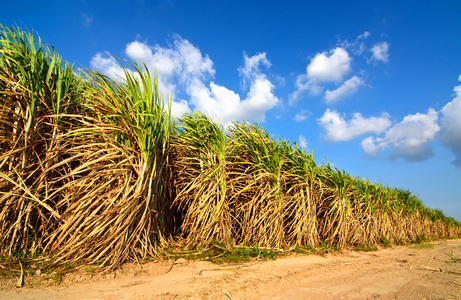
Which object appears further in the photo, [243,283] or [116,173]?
[116,173]

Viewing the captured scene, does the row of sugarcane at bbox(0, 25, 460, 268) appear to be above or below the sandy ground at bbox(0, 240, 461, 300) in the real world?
above

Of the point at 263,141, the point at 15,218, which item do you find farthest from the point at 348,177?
the point at 15,218

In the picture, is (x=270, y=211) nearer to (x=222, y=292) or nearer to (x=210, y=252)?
(x=210, y=252)

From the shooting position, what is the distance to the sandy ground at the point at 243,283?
7.18 ft

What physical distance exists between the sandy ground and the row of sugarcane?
0.34 metres

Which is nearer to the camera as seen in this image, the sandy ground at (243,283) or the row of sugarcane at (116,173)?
the sandy ground at (243,283)

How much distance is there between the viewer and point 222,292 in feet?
7.47

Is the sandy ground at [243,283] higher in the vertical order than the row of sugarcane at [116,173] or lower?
lower

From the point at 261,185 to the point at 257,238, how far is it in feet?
2.65

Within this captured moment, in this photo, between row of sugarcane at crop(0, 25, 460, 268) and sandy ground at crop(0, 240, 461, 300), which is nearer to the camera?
sandy ground at crop(0, 240, 461, 300)

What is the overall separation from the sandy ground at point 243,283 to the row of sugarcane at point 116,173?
13.5 inches

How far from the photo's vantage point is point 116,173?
9.52 feet

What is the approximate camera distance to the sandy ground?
7.18 ft

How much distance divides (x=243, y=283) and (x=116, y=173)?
1725 millimetres
